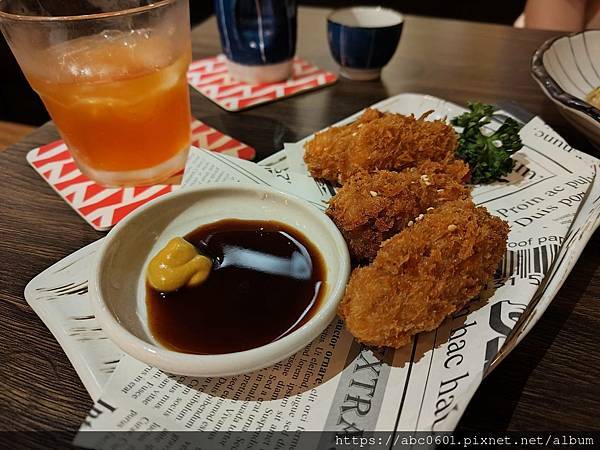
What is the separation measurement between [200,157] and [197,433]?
0.94m

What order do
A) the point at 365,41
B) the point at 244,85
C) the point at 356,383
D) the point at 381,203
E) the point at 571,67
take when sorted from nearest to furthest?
the point at 356,383 → the point at 381,203 → the point at 571,67 → the point at 365,41 → the point at 244,85

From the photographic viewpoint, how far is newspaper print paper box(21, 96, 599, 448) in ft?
3.06

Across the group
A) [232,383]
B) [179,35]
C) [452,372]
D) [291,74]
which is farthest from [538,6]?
[232,383]

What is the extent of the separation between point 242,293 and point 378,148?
70 centimetres

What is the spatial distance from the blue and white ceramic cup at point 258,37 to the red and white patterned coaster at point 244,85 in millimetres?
55

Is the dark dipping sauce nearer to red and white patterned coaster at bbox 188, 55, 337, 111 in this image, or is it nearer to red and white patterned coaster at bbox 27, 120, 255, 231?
red and white patterned coaster at bbox 27, 120, 255, 231

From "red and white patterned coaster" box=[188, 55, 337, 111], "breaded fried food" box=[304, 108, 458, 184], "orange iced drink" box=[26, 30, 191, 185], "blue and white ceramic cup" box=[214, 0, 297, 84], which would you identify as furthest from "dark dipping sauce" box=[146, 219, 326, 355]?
"blue and white ceramic cup" box=[214, 0, 297, 84]

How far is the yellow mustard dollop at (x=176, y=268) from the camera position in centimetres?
118

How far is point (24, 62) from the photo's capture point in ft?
5.01

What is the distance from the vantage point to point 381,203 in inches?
52.7

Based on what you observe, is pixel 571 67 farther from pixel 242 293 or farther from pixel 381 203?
pixel 242 293

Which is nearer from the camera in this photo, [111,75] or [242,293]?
[242,293]

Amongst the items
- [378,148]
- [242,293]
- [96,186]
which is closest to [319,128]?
[378,148]

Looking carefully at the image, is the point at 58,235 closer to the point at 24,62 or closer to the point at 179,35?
the point at 24,62
